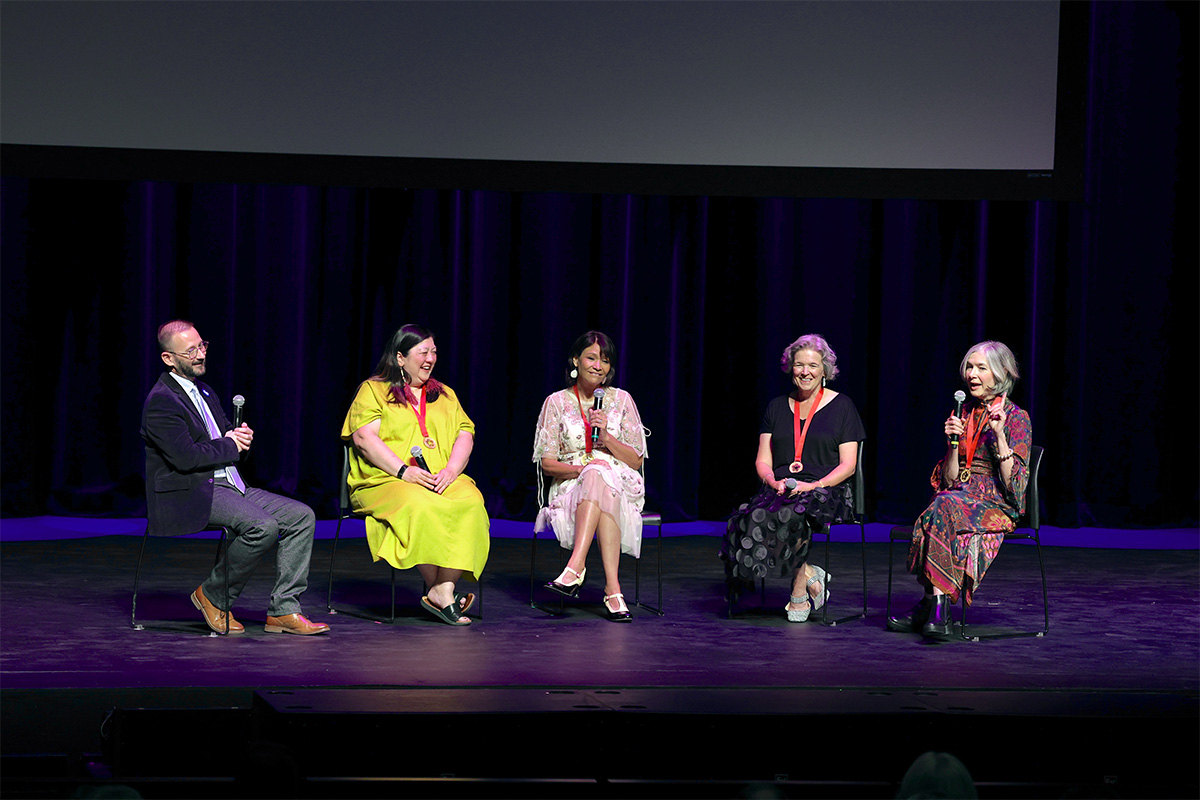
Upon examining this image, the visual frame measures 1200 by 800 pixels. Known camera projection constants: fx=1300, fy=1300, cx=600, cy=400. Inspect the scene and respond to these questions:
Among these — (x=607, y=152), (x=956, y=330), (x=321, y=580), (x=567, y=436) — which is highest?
(x=607, y=152)

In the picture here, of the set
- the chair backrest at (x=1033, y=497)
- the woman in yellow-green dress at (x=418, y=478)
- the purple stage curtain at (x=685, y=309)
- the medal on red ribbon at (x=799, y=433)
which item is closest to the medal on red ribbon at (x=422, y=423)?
the woman in yellow-green dress at (x=418, y=478)

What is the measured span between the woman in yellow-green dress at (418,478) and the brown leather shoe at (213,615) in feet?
1.61

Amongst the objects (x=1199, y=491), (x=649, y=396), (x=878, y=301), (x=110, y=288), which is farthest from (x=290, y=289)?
(x=1199, y=491)

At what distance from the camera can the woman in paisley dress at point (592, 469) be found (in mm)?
4543

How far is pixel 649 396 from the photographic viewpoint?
23.5 feet

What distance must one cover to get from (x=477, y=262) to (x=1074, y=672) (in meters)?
4.12

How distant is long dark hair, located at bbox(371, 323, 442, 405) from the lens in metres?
4.54

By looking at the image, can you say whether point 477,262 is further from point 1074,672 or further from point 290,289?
point 1074,672

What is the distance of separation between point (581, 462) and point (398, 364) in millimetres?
743

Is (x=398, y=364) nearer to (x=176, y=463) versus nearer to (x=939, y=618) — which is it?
(x=176, y=463)

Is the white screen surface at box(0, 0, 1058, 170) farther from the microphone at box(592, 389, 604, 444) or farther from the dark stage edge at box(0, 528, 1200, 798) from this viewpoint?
the dark stage edge at box(0, 528, 1200, 798)

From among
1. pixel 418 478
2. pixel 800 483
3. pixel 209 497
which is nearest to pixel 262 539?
pixel 209 497

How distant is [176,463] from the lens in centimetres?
404

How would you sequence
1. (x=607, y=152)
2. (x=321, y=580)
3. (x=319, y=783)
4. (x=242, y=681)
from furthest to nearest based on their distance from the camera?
(x=607, y=152), (x=321, y=580), (x=242, y=681), (x=319, y=783)
